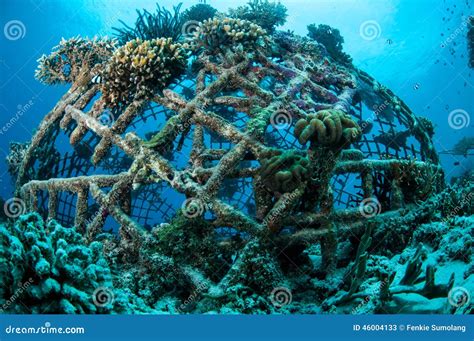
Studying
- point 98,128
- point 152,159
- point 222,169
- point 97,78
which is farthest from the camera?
point 97,78

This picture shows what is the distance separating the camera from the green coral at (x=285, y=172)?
4.07 metres

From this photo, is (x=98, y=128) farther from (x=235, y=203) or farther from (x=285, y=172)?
(x=285, y=172)

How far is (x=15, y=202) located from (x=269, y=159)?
19.4 ft

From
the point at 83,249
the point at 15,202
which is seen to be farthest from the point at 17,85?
the point at 83,249

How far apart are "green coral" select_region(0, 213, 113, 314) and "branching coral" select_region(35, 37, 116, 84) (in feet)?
16.8

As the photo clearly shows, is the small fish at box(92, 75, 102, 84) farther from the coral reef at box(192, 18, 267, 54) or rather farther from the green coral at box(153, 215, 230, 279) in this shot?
the green coral at box(153, 215, 230, 279)

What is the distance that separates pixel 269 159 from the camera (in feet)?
14.1

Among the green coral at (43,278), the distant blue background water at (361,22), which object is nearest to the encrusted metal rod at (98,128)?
the green coral at (43,278)

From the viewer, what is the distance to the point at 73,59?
757 centimetres

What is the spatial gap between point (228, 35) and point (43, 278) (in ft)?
17.4

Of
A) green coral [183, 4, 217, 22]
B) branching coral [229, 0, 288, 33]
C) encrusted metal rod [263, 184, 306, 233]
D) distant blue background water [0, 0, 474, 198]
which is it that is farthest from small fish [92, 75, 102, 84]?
distant blue background water [0, 0, 474, 198]

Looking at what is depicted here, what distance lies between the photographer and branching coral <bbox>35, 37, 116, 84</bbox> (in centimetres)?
744

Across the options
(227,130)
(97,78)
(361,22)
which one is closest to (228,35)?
(227,130)

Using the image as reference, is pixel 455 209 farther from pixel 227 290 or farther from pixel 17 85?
pixel 17 85
